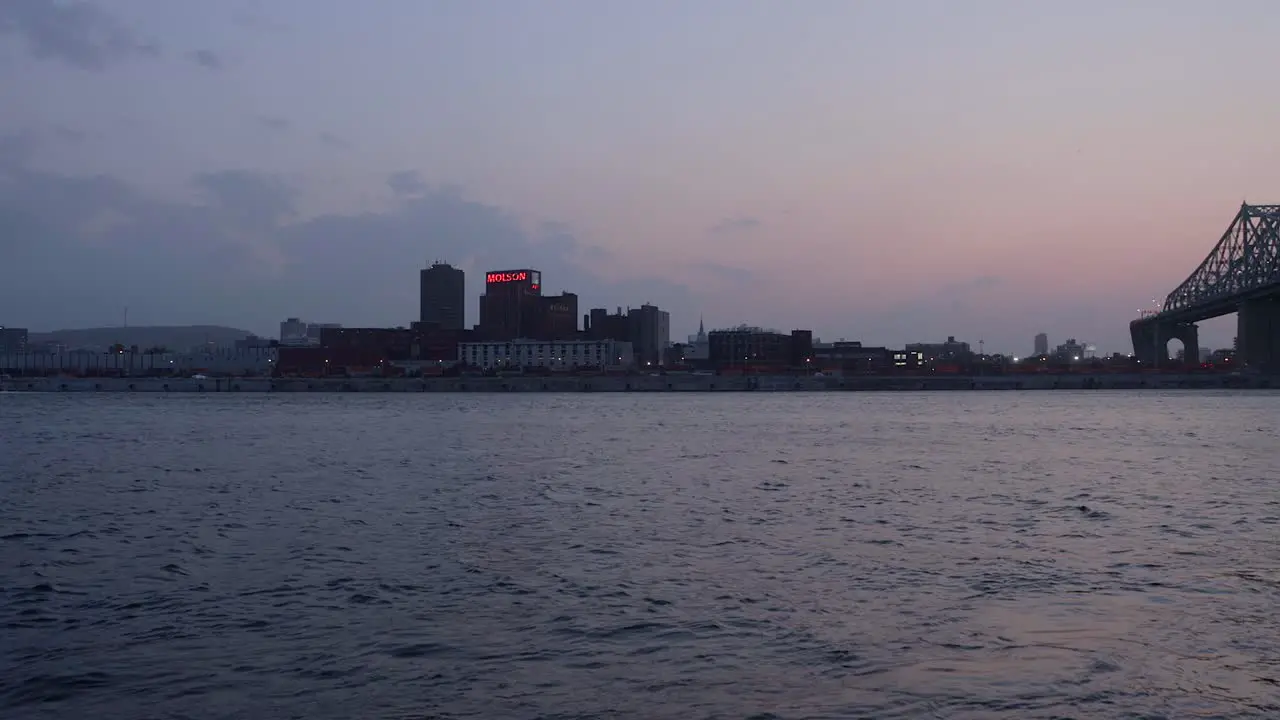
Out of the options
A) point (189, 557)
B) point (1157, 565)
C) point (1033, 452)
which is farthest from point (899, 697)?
point (1033, 452)

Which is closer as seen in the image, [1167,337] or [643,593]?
[643,593]

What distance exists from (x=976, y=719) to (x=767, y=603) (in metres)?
5.26

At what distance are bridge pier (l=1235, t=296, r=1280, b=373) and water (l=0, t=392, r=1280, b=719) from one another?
12247 cm

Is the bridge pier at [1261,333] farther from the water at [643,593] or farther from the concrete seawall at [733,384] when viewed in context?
the water at [643,593]

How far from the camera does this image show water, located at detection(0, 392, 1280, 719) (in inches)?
440

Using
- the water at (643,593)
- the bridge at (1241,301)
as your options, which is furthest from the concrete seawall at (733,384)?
the water at (643,593)

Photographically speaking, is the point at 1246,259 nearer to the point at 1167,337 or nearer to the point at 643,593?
the point at 1167,337

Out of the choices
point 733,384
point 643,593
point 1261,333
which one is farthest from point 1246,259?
point 643,593

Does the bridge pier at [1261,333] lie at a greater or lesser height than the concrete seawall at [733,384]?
greater

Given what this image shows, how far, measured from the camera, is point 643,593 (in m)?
16.0

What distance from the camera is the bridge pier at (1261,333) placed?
142 meters

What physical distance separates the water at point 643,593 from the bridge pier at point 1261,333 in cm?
12247

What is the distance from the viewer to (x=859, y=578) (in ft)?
56.2

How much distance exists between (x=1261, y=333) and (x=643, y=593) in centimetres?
15389
